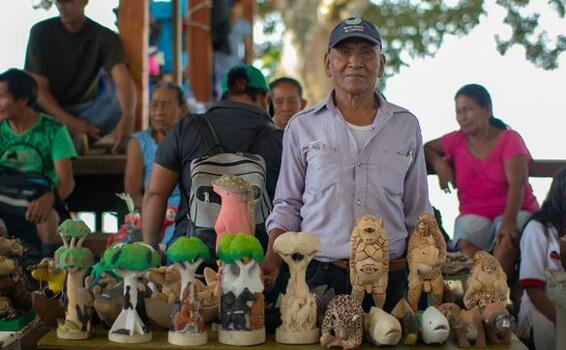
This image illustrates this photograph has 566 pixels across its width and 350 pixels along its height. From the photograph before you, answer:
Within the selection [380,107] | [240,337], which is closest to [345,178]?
[380,107]

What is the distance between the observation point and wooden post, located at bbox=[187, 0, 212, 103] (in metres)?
8.88

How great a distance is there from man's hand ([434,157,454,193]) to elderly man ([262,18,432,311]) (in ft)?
6.52

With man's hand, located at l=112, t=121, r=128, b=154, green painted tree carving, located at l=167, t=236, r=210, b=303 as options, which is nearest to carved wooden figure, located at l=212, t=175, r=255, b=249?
green painted tree carving, located at l=167, t=236, r=210, b=303

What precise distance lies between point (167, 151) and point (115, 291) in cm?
90

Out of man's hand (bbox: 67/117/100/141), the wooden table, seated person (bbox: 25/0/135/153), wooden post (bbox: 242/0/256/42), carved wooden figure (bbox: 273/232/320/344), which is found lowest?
the wooden table

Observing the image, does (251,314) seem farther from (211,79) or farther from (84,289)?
(211,79)

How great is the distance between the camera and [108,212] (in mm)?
5988

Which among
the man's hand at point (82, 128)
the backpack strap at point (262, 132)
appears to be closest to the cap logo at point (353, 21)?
the backpack strap at point (262, 132)

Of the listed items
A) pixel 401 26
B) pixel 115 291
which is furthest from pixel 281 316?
pixel 401 26

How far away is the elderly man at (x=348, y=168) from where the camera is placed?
3.05m

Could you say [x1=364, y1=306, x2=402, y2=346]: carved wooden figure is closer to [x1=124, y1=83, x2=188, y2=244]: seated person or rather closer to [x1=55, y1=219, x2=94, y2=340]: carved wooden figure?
[x1=55, y1=219, x2=94, y2=340]: carved wooden figure

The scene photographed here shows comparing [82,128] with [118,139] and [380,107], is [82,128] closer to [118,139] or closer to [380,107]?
[118,139]

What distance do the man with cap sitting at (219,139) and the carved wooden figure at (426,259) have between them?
31.6 inches

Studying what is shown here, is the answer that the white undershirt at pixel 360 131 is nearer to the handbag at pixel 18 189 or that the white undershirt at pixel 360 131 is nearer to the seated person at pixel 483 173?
the seated person at pixel 483 173
